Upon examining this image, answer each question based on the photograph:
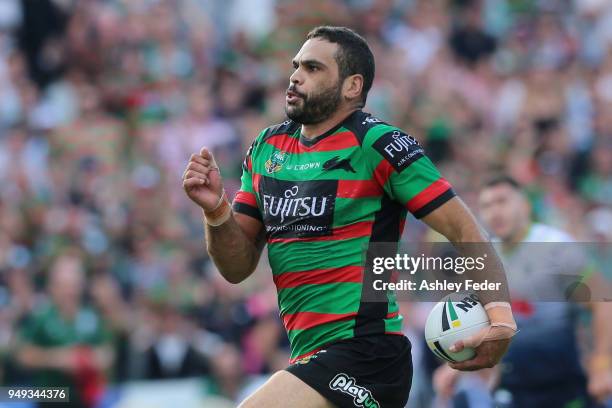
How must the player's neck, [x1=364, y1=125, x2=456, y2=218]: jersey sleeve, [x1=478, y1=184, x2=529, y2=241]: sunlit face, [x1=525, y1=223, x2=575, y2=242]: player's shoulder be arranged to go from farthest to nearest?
[x1=478, y1=184, x2=529, y2=241]: sunlit face < [x1=525, y1=223, x2=575, y2=242]: player's shoulder < the player's neck < [x1=364, y1=125, x2=456, y2=218]: jersey sleeve

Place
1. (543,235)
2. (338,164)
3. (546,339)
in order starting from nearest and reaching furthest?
(338,164) → (546,339) → (543,235)

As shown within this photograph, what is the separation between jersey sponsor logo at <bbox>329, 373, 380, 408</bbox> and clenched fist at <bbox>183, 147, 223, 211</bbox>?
3.58 feet

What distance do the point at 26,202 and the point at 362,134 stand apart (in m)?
8.13

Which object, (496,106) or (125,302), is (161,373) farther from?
(496,106)

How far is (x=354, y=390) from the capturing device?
6125 millimetres

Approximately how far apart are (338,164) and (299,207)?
0.29m

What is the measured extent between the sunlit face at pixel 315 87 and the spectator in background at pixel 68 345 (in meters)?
6.06

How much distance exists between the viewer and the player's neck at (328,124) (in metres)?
6.52

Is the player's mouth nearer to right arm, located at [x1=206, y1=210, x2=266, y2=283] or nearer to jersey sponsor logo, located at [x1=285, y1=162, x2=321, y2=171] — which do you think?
jersey sponsor logo, located at [x1=285, y1=162, x2=321, y2=171]

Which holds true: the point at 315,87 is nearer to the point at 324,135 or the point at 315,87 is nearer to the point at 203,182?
the point at 324,135

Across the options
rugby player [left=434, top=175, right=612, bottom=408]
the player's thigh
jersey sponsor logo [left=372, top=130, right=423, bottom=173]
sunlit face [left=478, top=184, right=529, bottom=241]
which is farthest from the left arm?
sunlit face [left=478, top=184, right=529, bottom=241]

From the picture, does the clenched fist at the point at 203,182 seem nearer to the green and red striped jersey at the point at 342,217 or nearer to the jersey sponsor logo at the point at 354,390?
the green and red striped jersey at the point at 342,217

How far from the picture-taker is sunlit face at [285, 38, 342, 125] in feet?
21.2

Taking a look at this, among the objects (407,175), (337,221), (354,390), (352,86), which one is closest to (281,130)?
(352,86)
